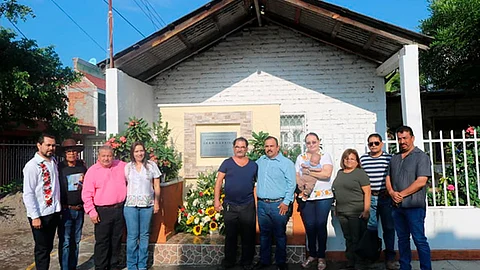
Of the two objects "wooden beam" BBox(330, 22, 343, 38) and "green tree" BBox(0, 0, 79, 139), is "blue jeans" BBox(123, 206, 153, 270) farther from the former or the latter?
"green tree" BBox(0, 0, 79, 139)

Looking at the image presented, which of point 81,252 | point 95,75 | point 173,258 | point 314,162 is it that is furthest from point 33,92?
point 95,75

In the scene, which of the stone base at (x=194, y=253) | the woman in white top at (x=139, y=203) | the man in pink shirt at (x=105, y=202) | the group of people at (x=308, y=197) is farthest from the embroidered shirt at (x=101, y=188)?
the group of people at (x=308, y=197)

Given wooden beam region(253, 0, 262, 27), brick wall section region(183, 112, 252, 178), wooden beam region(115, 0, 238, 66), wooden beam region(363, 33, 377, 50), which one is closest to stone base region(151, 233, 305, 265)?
brick wall section region(183, 112, 252, 178)

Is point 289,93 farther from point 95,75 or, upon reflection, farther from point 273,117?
point 95,75

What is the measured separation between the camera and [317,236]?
4.71 meters

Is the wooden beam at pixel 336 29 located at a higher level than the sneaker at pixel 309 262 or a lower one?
higher

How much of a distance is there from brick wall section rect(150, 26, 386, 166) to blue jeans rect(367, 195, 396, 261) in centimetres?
338

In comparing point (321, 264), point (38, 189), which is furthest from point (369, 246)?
point (38, 189)

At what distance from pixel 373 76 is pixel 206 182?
4.43 m

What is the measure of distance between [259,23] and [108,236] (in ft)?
18.1

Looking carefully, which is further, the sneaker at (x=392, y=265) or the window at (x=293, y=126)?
the window at (x=293, y=126)

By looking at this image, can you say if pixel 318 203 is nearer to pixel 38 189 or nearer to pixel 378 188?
pixel 378 188

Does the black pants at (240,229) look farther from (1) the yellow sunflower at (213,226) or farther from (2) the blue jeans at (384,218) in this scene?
(2) the blue jeans at (384,218)

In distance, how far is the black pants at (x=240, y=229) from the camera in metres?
4.49
